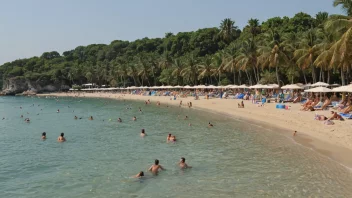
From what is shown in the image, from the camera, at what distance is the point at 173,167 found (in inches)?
540

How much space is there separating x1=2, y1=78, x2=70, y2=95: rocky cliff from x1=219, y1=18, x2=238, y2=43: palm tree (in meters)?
57.7

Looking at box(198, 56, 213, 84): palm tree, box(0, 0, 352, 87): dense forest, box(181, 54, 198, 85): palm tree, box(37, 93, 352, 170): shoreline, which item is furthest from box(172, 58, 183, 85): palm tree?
box(37, 93, 352, 170): shoreline

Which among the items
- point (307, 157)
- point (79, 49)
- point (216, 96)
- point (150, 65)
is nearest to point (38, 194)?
point (307, 157)

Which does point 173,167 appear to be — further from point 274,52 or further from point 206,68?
point 206,68

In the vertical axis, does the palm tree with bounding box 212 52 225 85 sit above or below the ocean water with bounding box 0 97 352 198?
above

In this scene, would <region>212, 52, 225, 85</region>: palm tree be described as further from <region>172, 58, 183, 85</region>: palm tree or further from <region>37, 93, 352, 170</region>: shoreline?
<region>37, 93, 352, 170</region>: shoreline

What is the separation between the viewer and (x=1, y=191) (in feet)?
38.0

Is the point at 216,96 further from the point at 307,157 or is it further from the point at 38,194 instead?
the point at 38,194

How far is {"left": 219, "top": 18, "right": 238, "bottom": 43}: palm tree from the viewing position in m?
78.9

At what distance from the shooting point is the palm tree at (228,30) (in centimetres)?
7886

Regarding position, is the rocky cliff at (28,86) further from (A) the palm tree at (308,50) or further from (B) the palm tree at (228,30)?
(A) the palm tree at (308,50)

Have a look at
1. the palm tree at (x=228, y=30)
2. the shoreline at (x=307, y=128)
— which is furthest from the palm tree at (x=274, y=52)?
the palm tree at (x=228, y=30)

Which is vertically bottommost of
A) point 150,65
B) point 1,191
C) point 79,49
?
point 1,191

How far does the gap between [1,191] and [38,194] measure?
1577 millimetres
